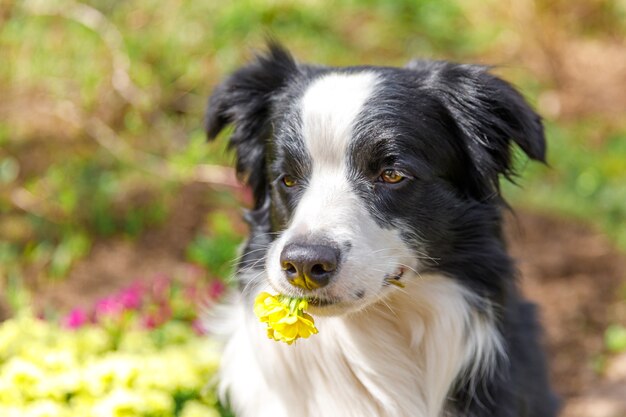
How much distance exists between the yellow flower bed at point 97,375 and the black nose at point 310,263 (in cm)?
89

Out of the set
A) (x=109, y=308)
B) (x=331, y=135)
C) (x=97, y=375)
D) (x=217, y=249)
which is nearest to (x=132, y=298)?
(x=109, y=308)

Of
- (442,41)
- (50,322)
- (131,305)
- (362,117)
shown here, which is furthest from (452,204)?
(442,41)

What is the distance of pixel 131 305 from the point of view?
4211mm

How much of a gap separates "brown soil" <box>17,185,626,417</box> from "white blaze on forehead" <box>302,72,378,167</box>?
203 cm

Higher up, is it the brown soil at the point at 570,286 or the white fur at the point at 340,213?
the white fur at the point at 340,213

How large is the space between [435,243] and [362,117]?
1.68 ft

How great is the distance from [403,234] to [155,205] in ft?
9.51

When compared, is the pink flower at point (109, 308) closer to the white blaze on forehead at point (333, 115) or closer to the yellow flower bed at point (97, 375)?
the yellow flower bed at point (97, 375)

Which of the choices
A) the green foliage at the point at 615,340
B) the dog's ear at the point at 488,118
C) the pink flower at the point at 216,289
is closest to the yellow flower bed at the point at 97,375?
the pink flower at the point at 216,289

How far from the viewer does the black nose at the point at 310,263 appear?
8.21 ft

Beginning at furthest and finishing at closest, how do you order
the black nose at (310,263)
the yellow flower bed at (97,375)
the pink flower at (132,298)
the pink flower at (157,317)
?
the pink flower at (132,298), the pink flower at (157,317), the yellow flower bed at (97,375), the black nose at (310,263)

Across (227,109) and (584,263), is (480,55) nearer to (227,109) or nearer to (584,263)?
(584,263)

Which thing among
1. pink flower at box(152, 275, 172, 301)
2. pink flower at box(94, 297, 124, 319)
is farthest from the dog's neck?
pink flower at box(152, 275, 172, 301)

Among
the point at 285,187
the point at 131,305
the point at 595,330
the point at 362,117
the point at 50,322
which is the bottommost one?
the point at 50,322
